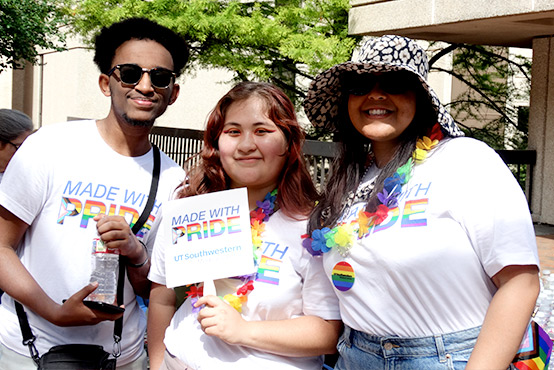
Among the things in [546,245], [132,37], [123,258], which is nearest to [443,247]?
[123,258]

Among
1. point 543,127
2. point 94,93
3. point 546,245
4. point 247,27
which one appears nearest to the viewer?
point 247,27

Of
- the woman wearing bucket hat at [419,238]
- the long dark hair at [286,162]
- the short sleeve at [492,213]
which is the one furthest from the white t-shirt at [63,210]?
the short sleeve at [492,213]

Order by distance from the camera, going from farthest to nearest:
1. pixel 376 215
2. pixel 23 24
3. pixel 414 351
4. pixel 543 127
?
pixel 23 24 → pixel 543 127 → pixel 376 215 → pixel 414 351

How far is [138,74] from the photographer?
299 centimetres

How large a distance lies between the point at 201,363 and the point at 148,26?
165 centimetres

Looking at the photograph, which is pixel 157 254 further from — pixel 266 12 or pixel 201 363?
pixel 266 12

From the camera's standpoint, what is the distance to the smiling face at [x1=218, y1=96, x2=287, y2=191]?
259cm

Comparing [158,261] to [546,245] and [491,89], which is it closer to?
[546,245]

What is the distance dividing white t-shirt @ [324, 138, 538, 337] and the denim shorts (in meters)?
0.03

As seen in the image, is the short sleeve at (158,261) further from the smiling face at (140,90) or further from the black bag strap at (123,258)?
the smiling face at (140,90)

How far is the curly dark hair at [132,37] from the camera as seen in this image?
10.2ft

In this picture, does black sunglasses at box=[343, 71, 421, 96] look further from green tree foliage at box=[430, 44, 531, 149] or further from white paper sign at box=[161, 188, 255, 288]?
green tree foliage at box=[430, 44, 531, 149]

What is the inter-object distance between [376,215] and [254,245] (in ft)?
1.70

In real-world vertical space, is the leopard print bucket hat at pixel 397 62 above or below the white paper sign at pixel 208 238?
above
